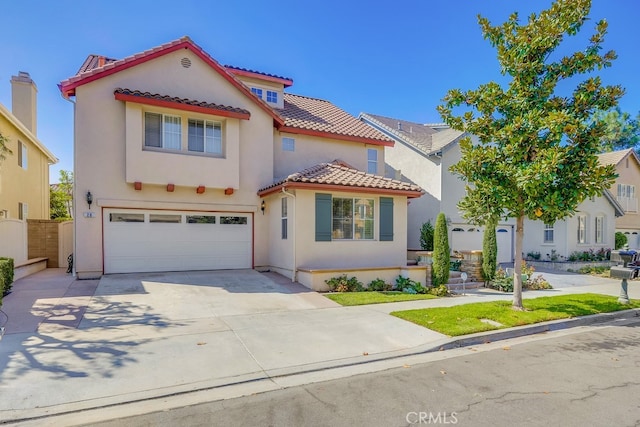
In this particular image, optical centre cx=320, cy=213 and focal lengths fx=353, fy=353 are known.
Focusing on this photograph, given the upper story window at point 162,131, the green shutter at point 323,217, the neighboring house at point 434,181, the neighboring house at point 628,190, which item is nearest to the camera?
the green shutter at point 323,217

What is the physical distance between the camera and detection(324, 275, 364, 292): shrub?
11.1 meters

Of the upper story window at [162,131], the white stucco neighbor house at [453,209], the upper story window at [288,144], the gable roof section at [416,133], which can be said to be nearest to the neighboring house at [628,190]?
the white stucco neighbor house at [453,209]

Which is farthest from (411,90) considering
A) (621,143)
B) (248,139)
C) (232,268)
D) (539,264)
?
(621,143)

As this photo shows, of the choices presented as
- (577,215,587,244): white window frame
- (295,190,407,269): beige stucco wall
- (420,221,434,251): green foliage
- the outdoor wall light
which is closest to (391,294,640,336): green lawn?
(295,190,407,269): beige stucco wall

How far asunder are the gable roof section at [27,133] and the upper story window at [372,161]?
14935 mm

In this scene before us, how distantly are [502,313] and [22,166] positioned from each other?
20.3 meters

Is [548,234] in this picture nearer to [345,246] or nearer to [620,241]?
[620,241]

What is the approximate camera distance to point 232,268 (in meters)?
13.8

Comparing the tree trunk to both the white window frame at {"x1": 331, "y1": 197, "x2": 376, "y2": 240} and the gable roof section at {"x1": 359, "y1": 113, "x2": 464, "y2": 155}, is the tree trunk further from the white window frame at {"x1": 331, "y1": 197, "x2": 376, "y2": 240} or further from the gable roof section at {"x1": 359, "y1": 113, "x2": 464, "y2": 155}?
the gable roof section at {"x1": 359, "y1": 113, "x2": 464, "y2": 155}

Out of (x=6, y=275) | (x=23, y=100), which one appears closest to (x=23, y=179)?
(x=23, y=100)

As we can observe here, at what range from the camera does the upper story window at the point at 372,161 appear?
17375mm

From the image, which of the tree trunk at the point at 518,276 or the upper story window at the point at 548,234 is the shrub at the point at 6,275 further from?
the upper story window at the point at 548,234

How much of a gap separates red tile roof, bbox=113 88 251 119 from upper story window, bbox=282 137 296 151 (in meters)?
2.24

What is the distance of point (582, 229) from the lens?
21156 mm
